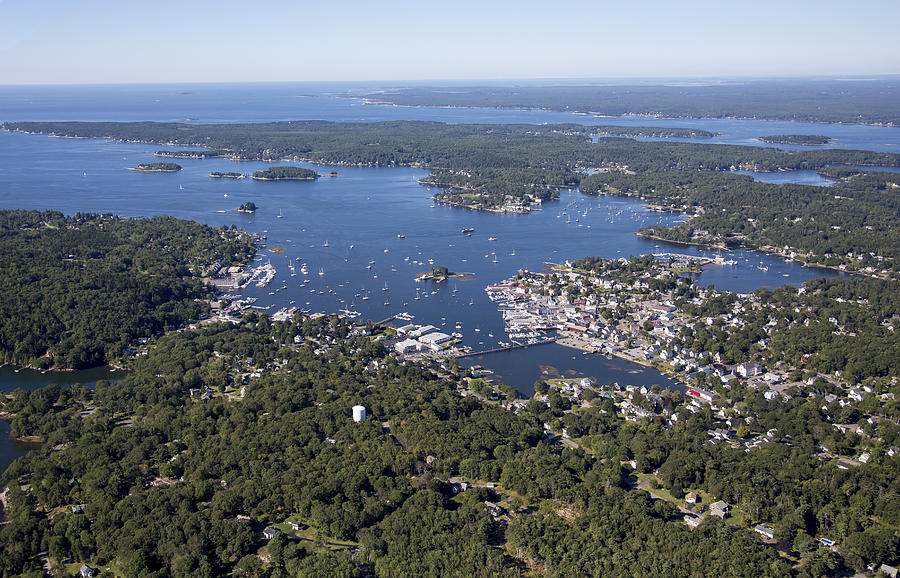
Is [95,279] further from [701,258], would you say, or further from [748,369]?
[701,258]

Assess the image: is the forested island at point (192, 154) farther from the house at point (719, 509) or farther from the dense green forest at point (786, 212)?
the house at point (719, 509)

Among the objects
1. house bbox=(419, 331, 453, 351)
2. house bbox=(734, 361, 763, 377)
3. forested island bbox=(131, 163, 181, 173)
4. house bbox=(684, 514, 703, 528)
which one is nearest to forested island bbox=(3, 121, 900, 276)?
forested island bbox=(131, 163, 181, 173)

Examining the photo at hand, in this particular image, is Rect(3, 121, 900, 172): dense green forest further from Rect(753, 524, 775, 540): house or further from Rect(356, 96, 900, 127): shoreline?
Rect(753, 524, 775, 540): house

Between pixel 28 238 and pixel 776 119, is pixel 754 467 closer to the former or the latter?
pixel 28 238

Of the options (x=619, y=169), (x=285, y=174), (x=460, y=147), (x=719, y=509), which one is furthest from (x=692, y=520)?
(x=460, y=147)

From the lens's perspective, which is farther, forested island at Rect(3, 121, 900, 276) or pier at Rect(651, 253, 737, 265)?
forested island at Rect(3, 121, 900, 276)

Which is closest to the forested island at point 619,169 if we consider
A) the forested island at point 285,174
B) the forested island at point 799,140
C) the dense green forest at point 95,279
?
the forested island at point 285,174
